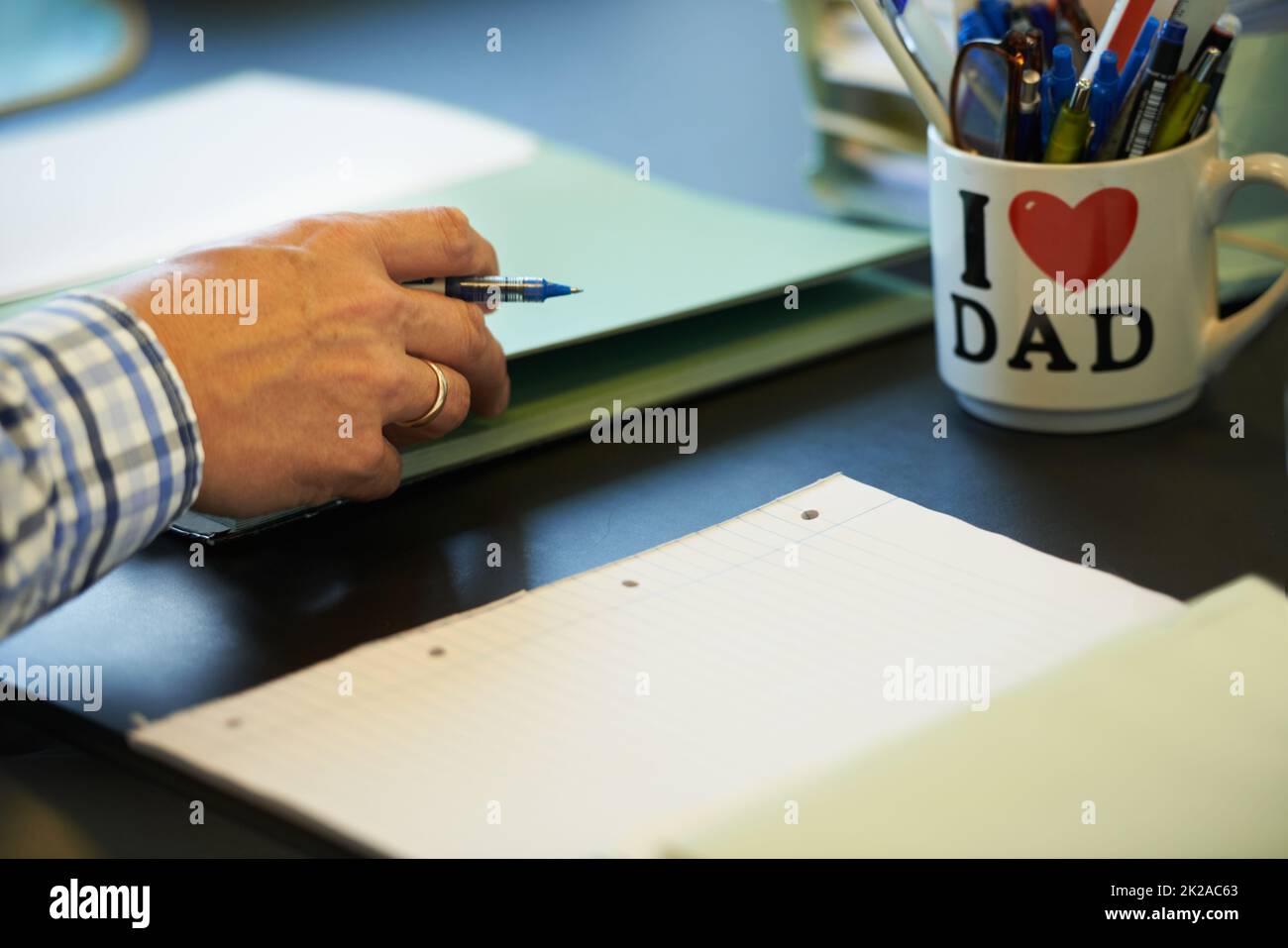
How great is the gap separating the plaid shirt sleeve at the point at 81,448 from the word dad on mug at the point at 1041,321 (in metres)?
0.39

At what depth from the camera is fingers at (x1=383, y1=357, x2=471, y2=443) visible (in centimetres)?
70

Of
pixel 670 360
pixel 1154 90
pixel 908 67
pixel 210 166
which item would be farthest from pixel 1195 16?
pixel 210 166

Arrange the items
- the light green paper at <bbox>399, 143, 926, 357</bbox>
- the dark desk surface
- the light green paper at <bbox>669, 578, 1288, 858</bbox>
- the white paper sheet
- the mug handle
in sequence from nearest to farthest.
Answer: the light green paper at <bbox>669, 578, 1288, 858</bbox>, the dark desk surface, the mug handle, the light green paper at <bbox>399, 143, 926, 357</bbox>, the white paper sheet

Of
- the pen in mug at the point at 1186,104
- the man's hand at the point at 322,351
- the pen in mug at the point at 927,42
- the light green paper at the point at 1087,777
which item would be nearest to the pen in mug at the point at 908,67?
the pen in mug at the point at 927,42

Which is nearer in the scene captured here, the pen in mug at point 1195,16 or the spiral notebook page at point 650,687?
the spiral notebook page at point 650,687

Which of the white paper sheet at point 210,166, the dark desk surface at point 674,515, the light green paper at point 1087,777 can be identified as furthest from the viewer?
the white paper sheet at point 210,166

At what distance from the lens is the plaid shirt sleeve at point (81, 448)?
54 centimetres

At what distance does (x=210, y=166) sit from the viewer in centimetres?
112

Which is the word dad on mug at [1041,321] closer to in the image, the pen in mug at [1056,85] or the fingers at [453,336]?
the pen in mug at [1056,85]

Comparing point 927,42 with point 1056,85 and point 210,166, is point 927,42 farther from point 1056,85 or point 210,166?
point 210,166

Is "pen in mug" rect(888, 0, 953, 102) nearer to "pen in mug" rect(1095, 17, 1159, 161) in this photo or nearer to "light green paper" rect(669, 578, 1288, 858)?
"pen in mug" rect(1095, 17, 1159, 161)

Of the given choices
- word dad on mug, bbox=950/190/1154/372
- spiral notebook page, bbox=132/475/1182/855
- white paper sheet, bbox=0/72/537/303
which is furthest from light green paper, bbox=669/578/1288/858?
white paper sheet, bbox=0/72/537/303

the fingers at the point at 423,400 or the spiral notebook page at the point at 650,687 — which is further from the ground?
the fingers at the point at 423,400

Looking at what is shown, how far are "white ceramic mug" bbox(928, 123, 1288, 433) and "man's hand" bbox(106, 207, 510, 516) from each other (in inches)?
9.6
